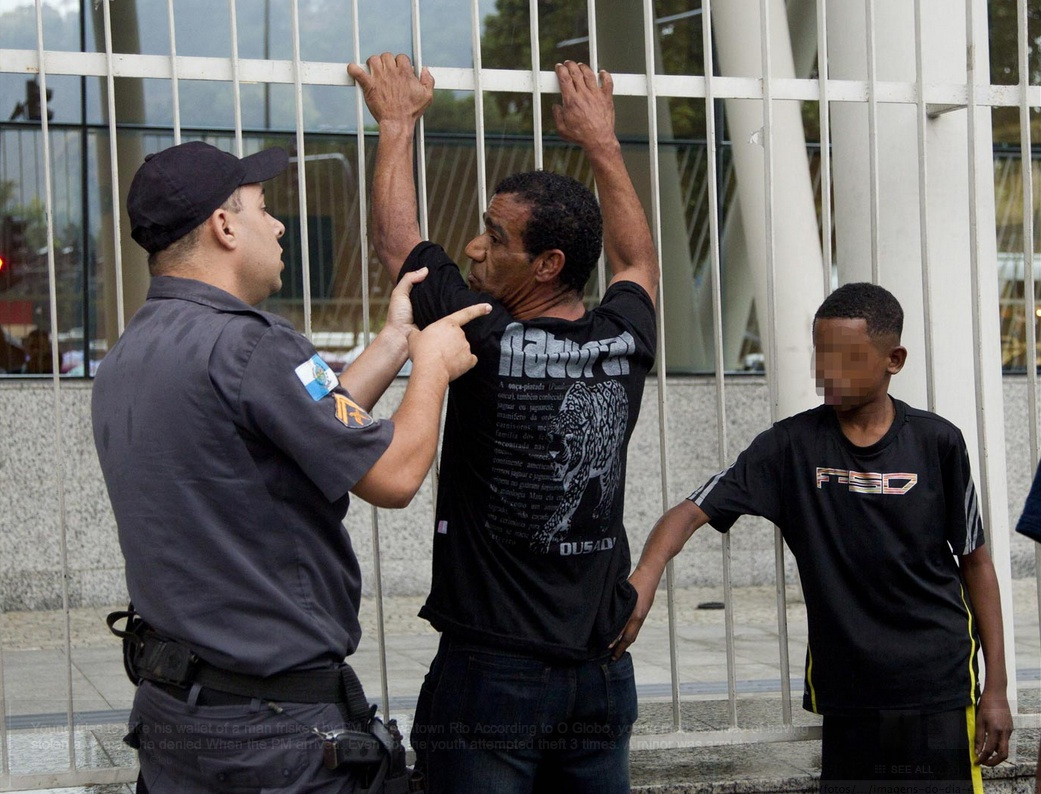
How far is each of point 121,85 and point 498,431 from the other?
651 cm

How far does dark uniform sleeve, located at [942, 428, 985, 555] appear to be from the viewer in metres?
2.97

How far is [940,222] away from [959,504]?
1.07m

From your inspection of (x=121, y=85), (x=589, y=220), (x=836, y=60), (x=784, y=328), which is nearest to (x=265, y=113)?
(x=121, y=85)

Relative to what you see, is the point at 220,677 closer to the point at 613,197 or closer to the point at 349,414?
the point at 349,414

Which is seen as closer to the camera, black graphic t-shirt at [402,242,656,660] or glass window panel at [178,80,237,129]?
black graphic t-shirt at [402,242,656,660]

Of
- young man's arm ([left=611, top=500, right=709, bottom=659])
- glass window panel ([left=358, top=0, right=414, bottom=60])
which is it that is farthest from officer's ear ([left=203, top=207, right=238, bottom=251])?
glass window panel ([left=358, top=0, right=414, bottom=60])

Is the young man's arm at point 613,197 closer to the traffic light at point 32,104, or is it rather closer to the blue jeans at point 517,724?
the blue jeans at point 517,724

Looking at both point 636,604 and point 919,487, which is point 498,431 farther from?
point 919,487

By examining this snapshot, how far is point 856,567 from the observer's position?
2.93 metres

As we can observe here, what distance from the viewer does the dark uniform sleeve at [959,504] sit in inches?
117

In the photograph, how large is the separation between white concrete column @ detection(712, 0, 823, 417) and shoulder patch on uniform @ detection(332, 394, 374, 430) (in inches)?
177

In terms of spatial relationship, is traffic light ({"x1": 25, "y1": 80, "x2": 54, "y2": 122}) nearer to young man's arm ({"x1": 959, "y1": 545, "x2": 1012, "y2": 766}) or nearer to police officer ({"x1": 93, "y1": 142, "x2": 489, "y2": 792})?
police officer ({"x1": 93, "y1": 142, "x2": 489, "y2": 792})

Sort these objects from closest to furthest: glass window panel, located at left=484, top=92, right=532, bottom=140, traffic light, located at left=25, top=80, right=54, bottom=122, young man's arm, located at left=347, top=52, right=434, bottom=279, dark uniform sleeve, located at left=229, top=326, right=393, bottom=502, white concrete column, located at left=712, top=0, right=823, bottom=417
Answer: dark uniform sleeve, located at left=229, top=326, right=393, bottom=502
young man's arm, located at left=347, top=52, right=434, bottom=279
white concrete column, located at left=712, top=0, right=823, bottom=417
traffic light, located at left=25, top=80, right=54, bottom=122
glass window panel, located at left=484, top=92, right=532, bottom=140

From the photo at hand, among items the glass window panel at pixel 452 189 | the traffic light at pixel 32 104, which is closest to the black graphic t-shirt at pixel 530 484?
the glass window panel at pixel 452 189
